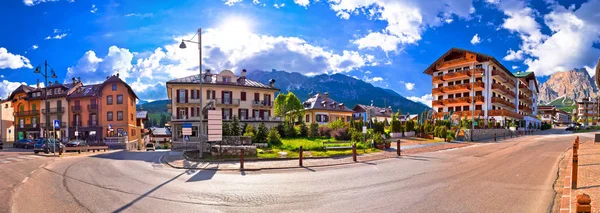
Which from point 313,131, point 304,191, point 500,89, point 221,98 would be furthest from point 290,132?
point 500,89

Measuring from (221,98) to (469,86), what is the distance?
43.3m

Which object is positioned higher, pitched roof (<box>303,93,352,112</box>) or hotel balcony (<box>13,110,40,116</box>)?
pitched roof (<box>303,93,352,112</box>)

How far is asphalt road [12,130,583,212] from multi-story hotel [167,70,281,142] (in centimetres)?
3669

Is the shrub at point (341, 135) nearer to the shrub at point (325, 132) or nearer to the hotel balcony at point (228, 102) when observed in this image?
the shrub at point (325, 132)

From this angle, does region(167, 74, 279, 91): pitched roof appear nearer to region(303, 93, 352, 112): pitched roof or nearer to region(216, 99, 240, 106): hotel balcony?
region(216, 99, 240, 106): hotel balcony

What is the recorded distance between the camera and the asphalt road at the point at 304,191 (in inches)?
311

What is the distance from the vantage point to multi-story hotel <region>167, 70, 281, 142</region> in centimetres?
5078

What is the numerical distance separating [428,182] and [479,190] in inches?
65.0

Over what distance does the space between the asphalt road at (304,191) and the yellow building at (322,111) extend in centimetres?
5422

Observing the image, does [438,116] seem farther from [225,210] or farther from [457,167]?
[225,210]

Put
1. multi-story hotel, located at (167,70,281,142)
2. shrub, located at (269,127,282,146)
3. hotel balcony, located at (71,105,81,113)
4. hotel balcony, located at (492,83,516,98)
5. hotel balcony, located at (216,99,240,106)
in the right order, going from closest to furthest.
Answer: shrub, located at (269,127,282,146)
multi-story hotel, located at (167,70,281,142)
hotel balcony, located at (216,99,240,106)
hotel balcony, located at (492,83,516,98)
hotel balcony, located at (71,105,81,113)

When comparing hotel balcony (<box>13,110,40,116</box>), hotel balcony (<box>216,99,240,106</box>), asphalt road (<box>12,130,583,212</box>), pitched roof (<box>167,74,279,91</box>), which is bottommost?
asphalt road (<box>12,130,583,212</box>)

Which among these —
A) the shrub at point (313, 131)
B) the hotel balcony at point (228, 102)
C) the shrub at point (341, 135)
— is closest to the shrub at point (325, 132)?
the shrub at point (313, 131)

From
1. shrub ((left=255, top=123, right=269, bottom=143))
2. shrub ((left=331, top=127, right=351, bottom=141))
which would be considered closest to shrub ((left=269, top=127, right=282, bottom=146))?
shrub ((left=255, top=123, right=269, bottom=143))
